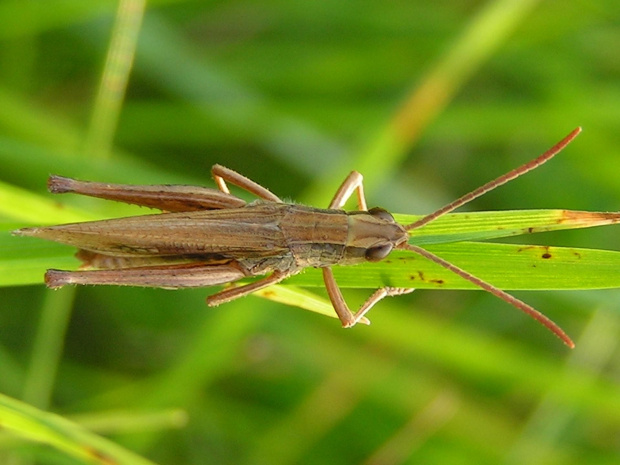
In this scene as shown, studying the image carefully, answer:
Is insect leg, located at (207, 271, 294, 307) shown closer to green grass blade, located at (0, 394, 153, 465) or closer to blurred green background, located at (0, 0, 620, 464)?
blurred green background, located at (0, 0, 620, 464)

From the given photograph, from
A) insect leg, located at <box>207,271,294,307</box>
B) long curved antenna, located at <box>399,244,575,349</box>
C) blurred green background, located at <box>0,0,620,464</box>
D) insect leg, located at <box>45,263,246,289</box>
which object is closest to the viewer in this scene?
long curved antenna, located at <box>399,244,575,349</box>

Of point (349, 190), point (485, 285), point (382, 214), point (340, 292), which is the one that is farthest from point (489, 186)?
point (349, 190)

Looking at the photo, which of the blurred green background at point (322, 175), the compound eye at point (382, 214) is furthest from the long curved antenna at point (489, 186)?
the blurred green background at point (322, 175)

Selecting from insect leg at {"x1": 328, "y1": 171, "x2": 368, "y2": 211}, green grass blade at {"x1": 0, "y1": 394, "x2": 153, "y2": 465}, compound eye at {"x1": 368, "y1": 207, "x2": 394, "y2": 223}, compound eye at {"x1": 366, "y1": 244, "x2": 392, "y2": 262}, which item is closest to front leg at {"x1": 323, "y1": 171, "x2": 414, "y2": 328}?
insect leg at {"x1": 328, "y1": 171, "x2": 368, "y2": 211}

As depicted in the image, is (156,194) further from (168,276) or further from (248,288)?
(248,288)

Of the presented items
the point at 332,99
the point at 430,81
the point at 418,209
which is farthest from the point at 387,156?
the point at 332,99

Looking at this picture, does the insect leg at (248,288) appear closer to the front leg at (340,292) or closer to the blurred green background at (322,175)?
the front leg at (340,292)
